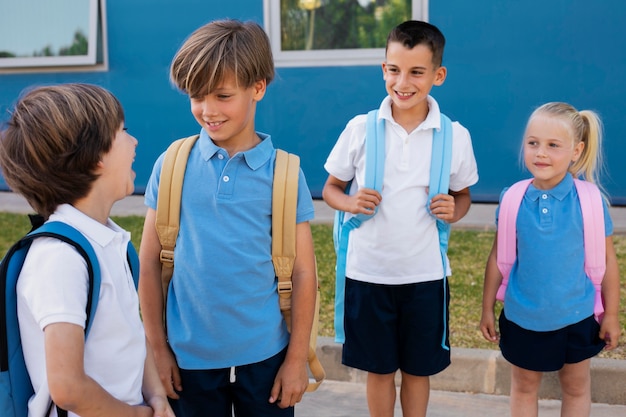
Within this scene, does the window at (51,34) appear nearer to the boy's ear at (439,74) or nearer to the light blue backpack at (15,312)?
the boy's ear at (439,74)

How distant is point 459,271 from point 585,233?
2.38 m

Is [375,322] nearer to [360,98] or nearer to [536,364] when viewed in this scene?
[536,364]

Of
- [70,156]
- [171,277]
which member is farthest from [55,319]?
[171,277]

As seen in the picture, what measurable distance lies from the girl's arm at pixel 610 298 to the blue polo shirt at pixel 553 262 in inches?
2.9

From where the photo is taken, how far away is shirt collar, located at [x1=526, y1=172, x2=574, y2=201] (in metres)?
2.82

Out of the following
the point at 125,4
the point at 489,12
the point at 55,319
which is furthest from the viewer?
the point at 125,4

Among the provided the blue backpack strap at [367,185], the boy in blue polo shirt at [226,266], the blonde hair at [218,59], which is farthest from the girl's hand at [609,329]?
the blonde hair at [218,59]

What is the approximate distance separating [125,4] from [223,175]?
258 inches

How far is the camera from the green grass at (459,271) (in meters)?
4.10

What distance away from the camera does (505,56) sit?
290 inches

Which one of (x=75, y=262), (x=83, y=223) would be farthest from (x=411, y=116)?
(x=75, y=262)

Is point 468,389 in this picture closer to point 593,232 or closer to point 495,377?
point 495,377

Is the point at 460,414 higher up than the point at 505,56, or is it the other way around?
the point at 505,56

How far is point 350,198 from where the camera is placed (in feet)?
9.53
